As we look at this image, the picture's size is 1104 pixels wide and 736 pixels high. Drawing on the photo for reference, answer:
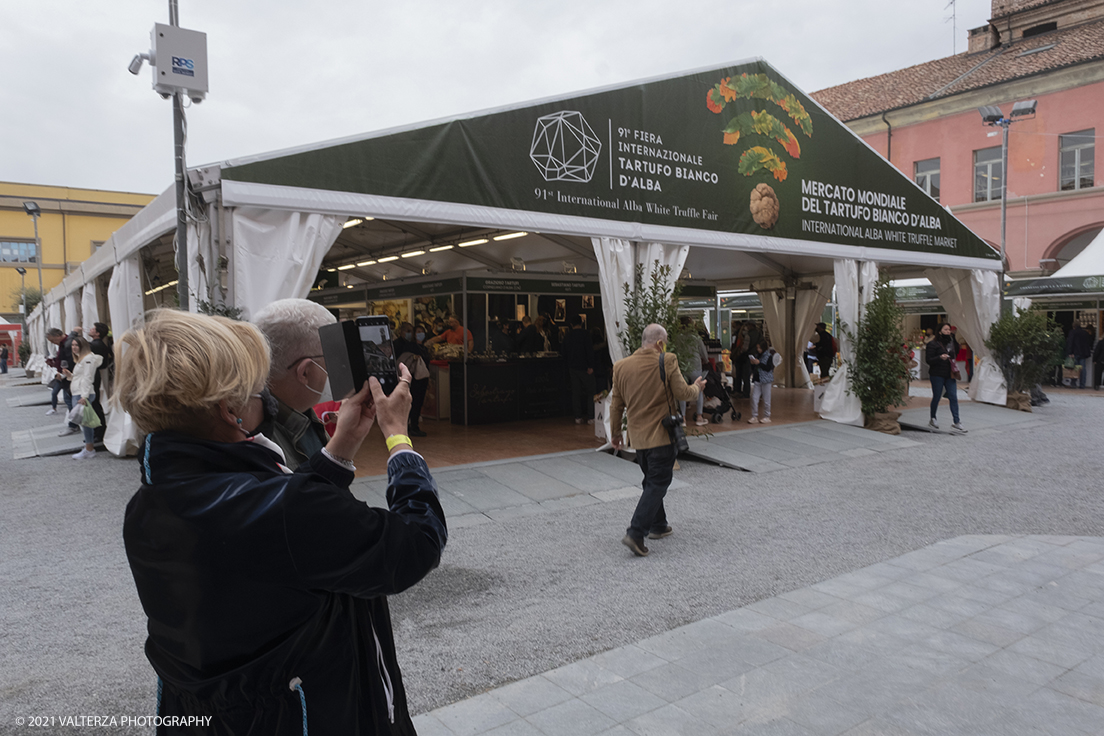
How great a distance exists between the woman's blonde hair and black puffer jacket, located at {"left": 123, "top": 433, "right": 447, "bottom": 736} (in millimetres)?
47

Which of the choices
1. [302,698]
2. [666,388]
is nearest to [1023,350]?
[666,388]

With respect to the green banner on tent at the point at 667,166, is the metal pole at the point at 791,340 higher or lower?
lower

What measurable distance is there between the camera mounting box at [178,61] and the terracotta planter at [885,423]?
1018 cm

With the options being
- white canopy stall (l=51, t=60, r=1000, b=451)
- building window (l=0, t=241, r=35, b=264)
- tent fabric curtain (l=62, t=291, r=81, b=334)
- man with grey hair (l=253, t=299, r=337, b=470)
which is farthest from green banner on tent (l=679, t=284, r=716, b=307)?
building window (l=0, t=241, r=35, b=264)

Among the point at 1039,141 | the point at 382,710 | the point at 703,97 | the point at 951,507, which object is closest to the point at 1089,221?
the point at 1039,141

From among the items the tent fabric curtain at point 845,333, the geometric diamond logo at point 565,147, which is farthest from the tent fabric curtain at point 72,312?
the tent fabric curtain at point 845,333

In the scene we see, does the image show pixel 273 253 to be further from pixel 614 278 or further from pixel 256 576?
pixel 256 576

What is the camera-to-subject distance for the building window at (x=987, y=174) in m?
24.8

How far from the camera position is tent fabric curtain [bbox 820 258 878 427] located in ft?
37.9

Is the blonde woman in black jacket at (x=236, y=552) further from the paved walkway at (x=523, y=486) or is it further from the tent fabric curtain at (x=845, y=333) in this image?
the tent fabric curtain at (x=845, y=333)

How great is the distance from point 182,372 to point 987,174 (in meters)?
29.6

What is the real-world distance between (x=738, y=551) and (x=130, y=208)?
5704 cm

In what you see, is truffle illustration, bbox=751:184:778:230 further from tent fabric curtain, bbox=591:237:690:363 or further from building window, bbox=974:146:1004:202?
building window, bbox=974:146:1004:202

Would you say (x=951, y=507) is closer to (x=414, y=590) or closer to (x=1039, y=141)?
(x=414, y=590)
